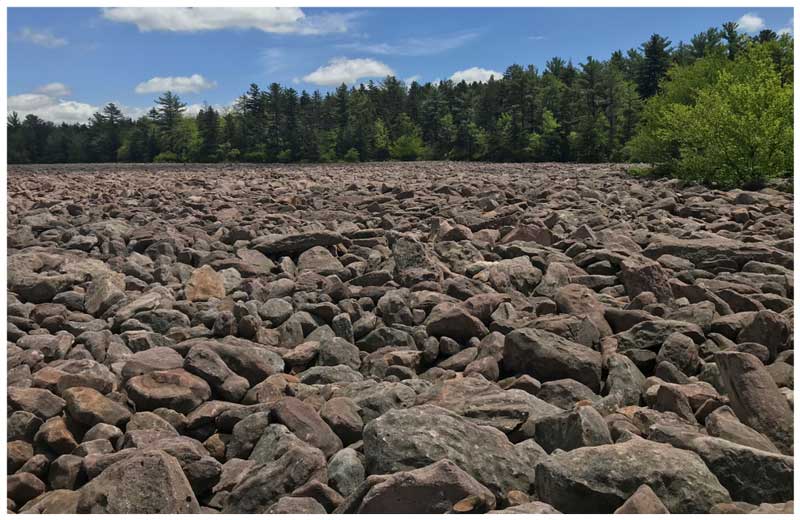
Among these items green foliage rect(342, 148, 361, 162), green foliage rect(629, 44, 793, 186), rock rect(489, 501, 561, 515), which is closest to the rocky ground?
rock rect(489, 501, 561, 515)

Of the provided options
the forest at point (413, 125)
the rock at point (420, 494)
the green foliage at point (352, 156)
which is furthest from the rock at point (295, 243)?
the green foliage at point (352, 156)

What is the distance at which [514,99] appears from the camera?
221 feet

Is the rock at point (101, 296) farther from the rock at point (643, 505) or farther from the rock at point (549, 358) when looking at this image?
the rock at point (643, 505)

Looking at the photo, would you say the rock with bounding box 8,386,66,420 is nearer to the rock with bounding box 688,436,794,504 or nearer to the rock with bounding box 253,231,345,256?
the rock with bounding box 688,436,794,504

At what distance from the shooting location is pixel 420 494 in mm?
2193

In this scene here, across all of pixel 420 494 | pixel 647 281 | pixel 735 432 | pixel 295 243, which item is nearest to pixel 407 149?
pixel 295 243

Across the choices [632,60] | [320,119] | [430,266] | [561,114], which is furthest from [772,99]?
[632,60]

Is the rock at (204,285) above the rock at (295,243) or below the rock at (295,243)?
below

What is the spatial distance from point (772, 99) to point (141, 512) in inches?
619

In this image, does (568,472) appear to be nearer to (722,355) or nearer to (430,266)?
(722,355)

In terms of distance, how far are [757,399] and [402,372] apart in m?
1.73

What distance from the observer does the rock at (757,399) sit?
2.81 metres

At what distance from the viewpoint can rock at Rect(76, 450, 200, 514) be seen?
2.27 meters

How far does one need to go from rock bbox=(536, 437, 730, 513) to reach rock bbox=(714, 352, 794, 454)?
0.73 m
